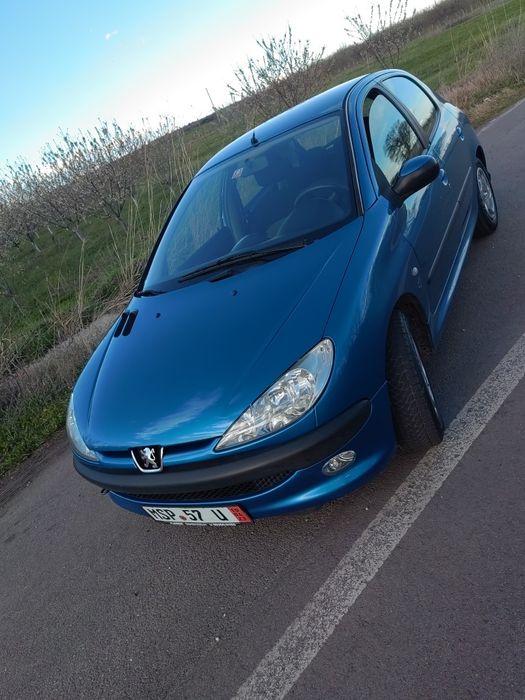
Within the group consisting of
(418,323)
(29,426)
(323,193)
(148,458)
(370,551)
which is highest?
(323,193)

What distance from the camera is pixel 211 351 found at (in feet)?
7.74

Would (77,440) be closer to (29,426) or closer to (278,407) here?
(278,407)

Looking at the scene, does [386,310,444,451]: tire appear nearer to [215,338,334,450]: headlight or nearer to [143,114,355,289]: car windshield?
[215,338,334,450]: headlight

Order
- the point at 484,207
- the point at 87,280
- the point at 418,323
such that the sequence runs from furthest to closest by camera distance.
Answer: the point at 87,280
the point at 484,207
the point at 418,323

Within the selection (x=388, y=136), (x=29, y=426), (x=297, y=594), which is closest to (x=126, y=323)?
(x=297, y=594)

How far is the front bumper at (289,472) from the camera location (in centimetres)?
206

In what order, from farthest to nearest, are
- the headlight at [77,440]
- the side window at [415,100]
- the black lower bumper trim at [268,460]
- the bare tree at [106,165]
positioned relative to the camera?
the bare tree at [106,165], the side window at [415,100], the headlight at [77,440], the black lower bumper trim at [268,460]

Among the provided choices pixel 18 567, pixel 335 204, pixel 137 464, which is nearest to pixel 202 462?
pixel 137 464

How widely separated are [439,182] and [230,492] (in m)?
2.41

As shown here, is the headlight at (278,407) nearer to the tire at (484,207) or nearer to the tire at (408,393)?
the tire at (408,393)

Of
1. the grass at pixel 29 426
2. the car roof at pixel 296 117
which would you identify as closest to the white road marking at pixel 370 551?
the car roof at pixel 296 117

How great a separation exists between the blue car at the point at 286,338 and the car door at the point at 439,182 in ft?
0.10

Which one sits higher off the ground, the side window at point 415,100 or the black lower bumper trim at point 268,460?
the side window at point 415,100

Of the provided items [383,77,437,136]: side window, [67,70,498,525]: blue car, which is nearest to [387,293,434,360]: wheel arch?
[67,70,498,525]: blue car
